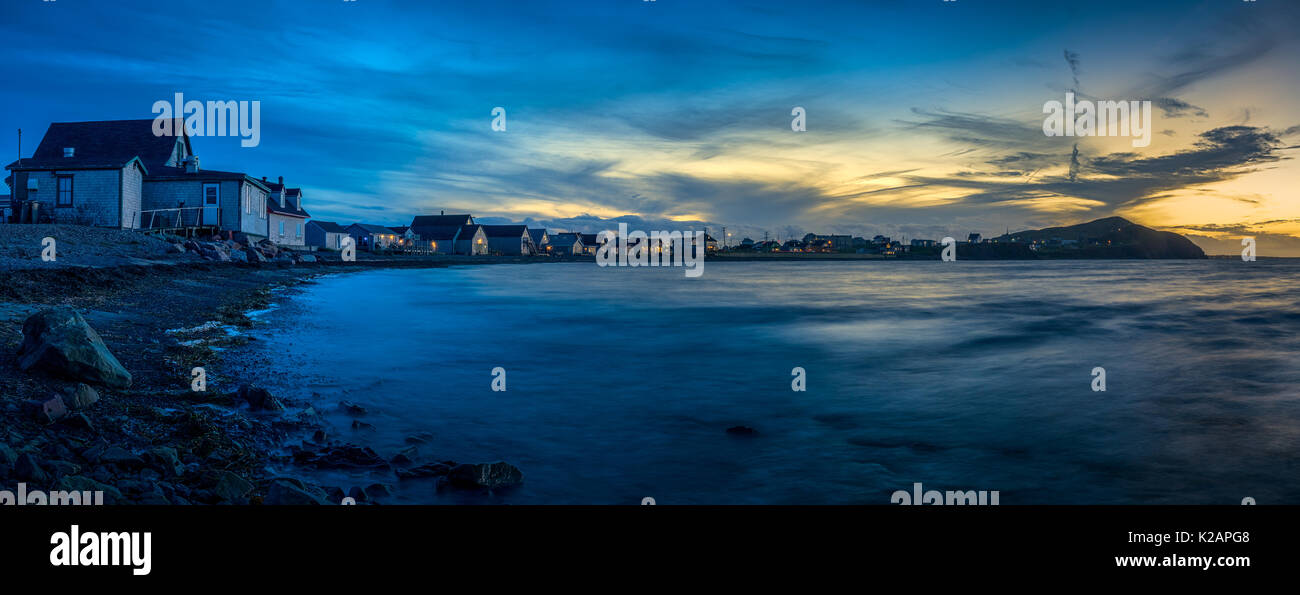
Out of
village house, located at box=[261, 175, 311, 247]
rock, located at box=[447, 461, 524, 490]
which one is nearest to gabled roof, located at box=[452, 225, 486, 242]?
village house, located at box=[261, 175, 311, 247]

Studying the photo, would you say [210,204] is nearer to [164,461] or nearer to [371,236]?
[164,461]

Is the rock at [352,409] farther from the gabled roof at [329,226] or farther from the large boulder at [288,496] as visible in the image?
the gabled roof at [329,226]

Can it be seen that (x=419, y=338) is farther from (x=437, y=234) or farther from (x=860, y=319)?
(x=437, y=234)

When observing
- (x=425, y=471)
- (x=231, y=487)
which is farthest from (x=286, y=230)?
(x=231, y=487)

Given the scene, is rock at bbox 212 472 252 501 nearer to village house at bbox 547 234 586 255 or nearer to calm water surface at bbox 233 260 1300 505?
calm water surface at bbox 233 260 1300 505

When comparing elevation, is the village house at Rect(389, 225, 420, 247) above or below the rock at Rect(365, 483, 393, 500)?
above

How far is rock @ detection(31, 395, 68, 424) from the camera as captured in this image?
5.99 metres

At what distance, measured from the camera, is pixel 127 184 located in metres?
36.8

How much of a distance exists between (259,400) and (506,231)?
393 feet

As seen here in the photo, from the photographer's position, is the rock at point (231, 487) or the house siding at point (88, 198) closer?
the rock at point (231, 487)

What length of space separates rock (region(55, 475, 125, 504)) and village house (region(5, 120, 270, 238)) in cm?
4021

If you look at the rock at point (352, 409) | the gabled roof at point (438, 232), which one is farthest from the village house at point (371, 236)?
the rock at point (352, 409)

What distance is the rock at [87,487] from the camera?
4.54 metres

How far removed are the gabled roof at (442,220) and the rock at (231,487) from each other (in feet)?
375
